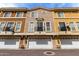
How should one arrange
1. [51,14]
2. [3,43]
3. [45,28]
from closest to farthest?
1. [3,43]
2. [45,28]
3. [51,14]

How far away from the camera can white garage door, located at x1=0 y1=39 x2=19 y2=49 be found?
21.0 m

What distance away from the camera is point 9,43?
21312mm

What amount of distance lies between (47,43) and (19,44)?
3.94 m

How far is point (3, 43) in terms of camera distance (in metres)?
21.3

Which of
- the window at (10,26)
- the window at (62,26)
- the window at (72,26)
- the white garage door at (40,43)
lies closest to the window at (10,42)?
the window at (10,26)

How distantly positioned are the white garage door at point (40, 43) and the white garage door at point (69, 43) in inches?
70.0

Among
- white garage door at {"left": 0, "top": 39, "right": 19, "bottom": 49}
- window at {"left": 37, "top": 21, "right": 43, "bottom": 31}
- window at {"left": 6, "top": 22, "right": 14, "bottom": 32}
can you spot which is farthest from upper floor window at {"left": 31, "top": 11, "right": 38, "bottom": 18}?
white garage door at {"left": 0, "top": 39, "right": 19, "bottom": 49}

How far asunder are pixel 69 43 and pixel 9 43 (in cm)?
841

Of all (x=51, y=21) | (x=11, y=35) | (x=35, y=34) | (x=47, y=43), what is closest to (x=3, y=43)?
(x=11, y=35)

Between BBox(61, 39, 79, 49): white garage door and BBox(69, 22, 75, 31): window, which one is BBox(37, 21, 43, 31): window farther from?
BBox(69, 22, 75, 31): window

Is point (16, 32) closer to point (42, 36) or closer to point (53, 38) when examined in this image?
point (42, 36)

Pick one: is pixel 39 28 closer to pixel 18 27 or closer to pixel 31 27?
pixel 31 27

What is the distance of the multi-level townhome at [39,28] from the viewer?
69.9 ft

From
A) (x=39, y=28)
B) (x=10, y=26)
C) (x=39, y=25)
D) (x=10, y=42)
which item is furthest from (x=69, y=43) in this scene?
(x=10, y=26)
